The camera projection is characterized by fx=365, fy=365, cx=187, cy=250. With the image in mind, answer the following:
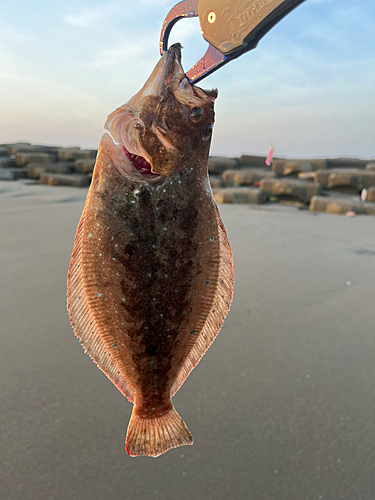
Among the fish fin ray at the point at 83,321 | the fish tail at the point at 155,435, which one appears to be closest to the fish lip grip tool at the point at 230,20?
the fish fin ray at the point at 83,321

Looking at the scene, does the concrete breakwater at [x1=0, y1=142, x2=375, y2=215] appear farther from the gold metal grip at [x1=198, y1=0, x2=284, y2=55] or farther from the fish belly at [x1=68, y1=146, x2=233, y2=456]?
the gold metal grip at [x1=198, y1=0, x2=284, y2=55]

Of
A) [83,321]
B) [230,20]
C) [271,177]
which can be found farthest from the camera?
[271,177]

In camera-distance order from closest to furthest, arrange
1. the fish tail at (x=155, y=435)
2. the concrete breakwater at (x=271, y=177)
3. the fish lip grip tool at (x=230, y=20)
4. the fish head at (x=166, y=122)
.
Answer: the fish lip grip tool at (x=230, y=20) < the fish head at (x=166, y=122) < the fish tail at (x=155, y=435) < the concrete breakwater at (x=271, y=177)

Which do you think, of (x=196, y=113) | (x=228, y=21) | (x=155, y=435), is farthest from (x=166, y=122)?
(x=155, y=435)

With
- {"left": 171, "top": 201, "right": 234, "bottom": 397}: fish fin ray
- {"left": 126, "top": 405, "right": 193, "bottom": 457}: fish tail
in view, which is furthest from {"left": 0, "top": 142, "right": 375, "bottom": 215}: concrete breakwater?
{"left": 126, "top": 405, "right": 193, "bottom": 457}: fish tail

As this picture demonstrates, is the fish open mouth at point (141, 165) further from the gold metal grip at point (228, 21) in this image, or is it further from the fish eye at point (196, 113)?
the gold metal grip at point (228, 21)

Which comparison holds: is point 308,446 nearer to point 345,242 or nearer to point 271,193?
point 345,242

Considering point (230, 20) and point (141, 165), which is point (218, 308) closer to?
point (141, 165)
